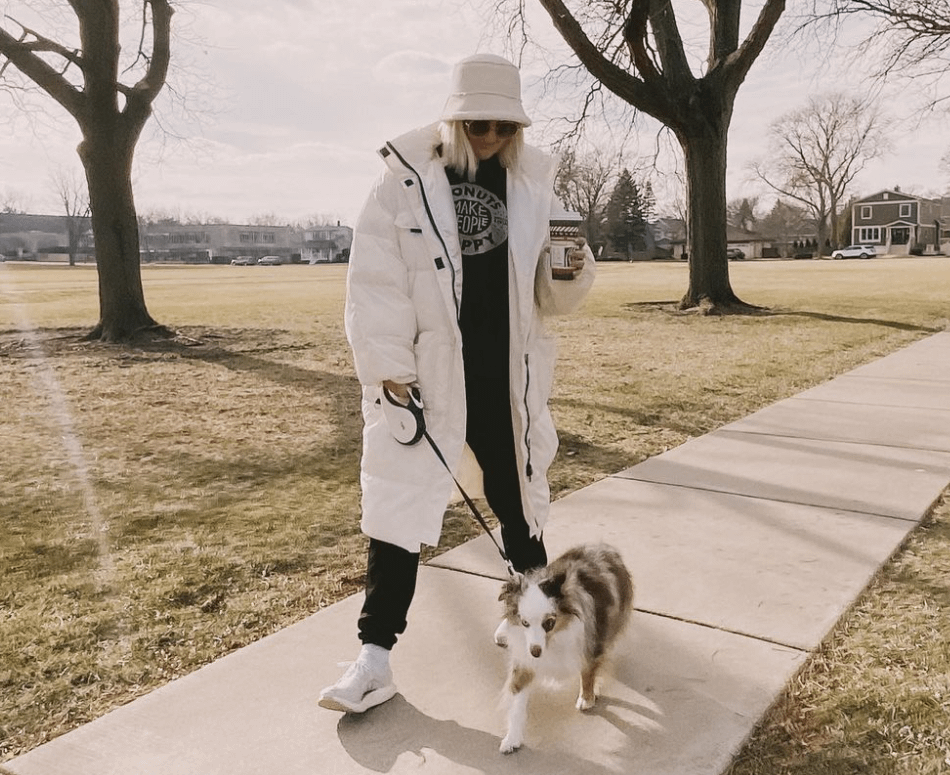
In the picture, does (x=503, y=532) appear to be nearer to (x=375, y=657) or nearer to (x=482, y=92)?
(x=375, y=657)

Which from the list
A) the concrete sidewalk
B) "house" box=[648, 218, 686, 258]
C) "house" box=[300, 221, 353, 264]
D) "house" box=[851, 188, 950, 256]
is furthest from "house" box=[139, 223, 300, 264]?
the concrete sidewalk

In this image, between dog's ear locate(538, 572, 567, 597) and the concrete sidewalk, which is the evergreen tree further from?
dog's ear locate(538, 572, 567, 597)

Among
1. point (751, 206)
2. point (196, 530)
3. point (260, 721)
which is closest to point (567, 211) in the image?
point (260, 721)

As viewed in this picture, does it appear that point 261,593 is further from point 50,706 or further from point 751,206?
point 751,206

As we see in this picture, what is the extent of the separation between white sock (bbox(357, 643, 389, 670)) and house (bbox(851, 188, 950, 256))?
10769 centimetres

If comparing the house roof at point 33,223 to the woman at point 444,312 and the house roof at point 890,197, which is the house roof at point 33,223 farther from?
the house roof at point 890,197

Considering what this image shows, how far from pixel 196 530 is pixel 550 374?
257 cm

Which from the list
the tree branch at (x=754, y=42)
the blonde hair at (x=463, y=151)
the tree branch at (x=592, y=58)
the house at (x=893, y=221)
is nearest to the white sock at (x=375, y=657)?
the blonde hair at (x=463, y=151)

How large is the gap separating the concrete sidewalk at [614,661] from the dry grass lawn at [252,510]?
0.52 feet

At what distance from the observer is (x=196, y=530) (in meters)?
4.82

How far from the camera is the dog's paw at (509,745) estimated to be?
2.60m

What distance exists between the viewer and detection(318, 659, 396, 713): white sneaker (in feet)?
9.10

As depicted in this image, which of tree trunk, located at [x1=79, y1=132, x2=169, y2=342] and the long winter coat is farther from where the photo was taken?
tree trunk, located at [x1=79, y1=132, x2=169, y2=342]

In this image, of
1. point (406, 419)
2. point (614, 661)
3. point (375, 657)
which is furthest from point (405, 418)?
point (614, 661)
